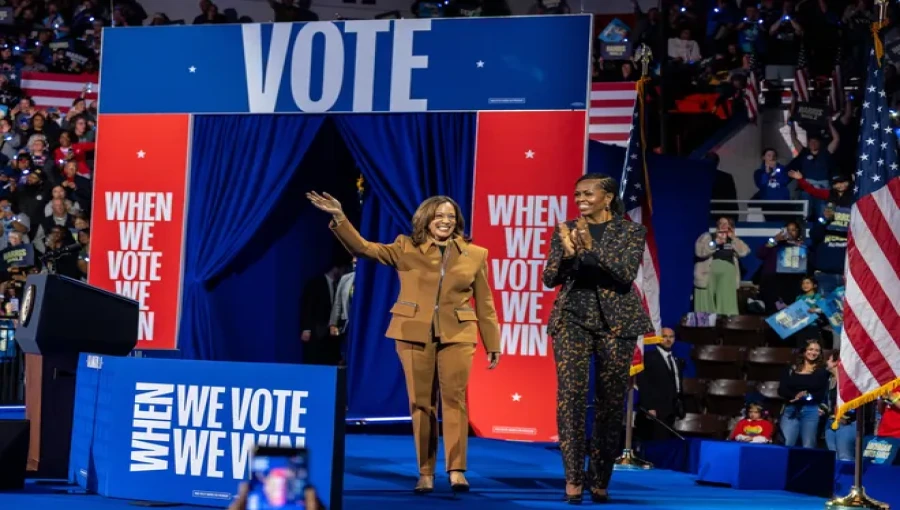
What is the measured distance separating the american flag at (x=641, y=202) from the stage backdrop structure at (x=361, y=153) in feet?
1.44

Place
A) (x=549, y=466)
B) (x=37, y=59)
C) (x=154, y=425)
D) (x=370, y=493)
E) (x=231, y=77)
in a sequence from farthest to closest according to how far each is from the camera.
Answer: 1. (x=37, y=59)
2. (x=231, y=77)
3. (x=549, y=466)
4. (x=370, y=493)
5. (x=154, y=425)

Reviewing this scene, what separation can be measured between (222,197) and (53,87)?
8.29m

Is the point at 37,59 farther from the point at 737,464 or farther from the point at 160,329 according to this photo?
the point at 737,464

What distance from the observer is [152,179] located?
12594mm

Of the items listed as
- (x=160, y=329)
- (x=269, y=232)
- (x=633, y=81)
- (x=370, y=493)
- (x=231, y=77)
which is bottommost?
(x=370, y=493)

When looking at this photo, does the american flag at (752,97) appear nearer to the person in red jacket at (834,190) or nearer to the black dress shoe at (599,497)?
the person in red jacket at (834,190)

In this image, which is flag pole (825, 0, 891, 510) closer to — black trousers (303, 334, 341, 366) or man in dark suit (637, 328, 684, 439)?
man in dark suit (637, 328, 684, 439)

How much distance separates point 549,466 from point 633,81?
9.18m

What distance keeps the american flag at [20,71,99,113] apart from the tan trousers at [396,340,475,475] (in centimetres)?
1366

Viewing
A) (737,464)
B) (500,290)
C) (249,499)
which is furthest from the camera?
(500,290)

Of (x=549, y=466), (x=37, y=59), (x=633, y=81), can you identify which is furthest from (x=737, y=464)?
(x=37, y=59)

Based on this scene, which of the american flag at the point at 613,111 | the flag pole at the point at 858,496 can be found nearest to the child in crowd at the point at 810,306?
the american flag at the point at 613,111

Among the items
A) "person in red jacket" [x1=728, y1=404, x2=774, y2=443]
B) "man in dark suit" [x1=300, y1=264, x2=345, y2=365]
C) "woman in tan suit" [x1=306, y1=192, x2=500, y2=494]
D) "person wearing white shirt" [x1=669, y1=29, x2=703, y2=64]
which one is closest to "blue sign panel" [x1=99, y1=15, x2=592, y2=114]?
"man in dark suit" [x1=300, y1=264, x2=345, y2=365]

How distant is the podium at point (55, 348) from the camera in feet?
23.0
